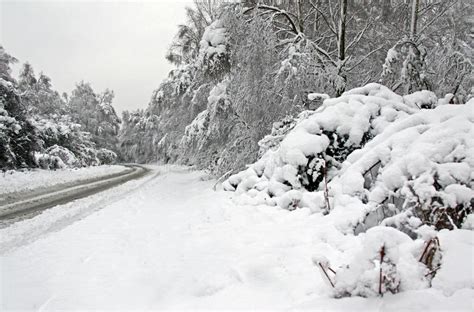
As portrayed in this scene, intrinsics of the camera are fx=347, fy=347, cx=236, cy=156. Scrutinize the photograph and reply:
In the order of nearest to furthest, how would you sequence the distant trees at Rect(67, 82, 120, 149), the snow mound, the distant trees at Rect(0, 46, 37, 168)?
the snow mound, the distant trees at Rect(0, 46, 37, 168), the distant trees at Rect(67, 82, 120, 149)

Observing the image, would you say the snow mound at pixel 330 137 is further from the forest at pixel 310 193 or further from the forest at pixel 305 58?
the forest at pixel 305 58

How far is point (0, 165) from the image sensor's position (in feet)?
59.9

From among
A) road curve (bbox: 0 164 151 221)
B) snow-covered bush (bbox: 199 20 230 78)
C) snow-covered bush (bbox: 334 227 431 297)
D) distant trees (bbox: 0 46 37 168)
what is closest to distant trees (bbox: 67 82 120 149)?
distant trees (bbox: 0 46 37 168)

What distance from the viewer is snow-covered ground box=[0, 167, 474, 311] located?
2992mm

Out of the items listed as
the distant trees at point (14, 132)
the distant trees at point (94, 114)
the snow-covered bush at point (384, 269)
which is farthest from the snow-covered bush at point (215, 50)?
the distant trees at point (94, 114)

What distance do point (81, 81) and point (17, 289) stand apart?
5873cm

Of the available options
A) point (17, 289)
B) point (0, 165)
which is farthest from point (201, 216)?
point (0, 165)

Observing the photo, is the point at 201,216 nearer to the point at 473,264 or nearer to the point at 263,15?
the point at 473,264

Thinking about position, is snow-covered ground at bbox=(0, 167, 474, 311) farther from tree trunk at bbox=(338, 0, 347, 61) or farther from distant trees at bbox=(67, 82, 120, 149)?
distant trees at bbox=(67, 82, 120, 149)

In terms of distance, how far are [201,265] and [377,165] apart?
120 inches

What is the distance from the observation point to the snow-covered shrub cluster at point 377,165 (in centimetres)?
383

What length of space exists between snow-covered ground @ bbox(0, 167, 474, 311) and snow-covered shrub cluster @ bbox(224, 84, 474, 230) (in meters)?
0.39

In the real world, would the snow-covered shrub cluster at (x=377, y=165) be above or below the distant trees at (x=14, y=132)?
below

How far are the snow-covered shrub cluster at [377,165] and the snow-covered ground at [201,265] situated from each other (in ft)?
1.28
